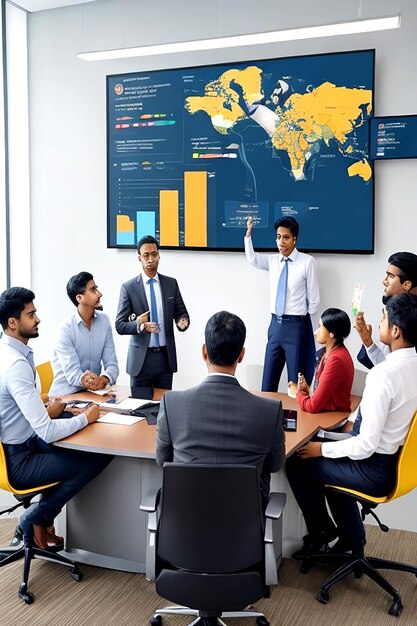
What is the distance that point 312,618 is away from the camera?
3.32 m

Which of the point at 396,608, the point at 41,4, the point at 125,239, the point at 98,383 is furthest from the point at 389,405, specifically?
the point at 41,4

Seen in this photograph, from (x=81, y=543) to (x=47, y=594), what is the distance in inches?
15.1

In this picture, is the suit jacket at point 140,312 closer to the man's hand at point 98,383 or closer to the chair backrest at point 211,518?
the man's hand at point 98,383

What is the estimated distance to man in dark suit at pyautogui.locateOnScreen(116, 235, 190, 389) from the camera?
5266 mm

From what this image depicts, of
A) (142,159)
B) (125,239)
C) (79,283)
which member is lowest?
(79,283)

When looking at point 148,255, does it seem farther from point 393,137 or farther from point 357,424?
point 357,424

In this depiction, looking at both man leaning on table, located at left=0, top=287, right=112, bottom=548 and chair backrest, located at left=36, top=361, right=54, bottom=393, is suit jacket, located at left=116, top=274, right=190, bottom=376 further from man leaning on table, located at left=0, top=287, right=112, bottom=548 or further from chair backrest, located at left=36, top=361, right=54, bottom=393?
man leaning on table, located at left=0, top=287, right=112, bottom=548

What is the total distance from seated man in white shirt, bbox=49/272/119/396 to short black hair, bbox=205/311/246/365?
1858 mm

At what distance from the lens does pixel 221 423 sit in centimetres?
268

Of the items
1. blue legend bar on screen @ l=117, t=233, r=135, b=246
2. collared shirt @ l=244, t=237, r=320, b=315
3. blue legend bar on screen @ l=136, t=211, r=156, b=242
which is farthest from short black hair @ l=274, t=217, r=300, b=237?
blue legend bar on screen @ l=117, t=233, r=135, b=246

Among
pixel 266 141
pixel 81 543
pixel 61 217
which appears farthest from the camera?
pixel 61 217

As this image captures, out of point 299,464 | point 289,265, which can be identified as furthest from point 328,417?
point 289,265

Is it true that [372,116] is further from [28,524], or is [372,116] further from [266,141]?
[28,524]

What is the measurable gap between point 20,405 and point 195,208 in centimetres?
321
